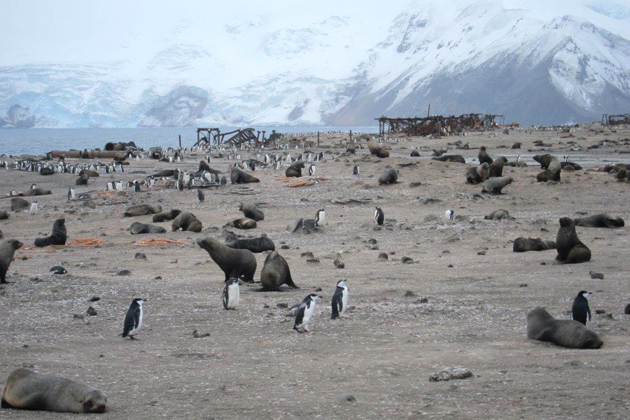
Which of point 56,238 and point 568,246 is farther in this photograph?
point 56,238

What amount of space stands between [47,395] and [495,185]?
1585 cm

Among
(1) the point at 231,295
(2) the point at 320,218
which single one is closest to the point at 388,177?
(2) the point at 320,218

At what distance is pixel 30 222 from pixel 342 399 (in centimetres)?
1398

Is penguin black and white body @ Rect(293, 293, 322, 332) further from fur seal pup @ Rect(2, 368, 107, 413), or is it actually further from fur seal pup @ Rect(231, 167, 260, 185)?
fur seal pup @ Rect(231, 167, 260, 185)

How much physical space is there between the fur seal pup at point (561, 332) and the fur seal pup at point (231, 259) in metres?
4.05

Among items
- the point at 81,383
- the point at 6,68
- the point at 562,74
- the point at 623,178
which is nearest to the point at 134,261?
the point at 81,383

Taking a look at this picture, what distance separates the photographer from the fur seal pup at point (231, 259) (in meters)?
10.1

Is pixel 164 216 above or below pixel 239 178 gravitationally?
below

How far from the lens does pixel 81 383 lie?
5.68 m

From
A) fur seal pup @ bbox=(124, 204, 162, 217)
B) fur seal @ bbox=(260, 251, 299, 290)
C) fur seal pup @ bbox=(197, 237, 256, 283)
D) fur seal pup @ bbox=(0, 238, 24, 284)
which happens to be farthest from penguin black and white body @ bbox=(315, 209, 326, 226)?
fur seal pup @ bbox=(0, 238, 24, 284)

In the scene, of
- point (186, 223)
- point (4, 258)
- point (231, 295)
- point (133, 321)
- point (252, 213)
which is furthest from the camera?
point (252, 213)

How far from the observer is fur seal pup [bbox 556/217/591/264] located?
10.8 m

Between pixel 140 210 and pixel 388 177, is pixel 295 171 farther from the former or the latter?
pixel 140 210

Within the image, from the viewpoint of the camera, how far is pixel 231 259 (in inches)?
401
